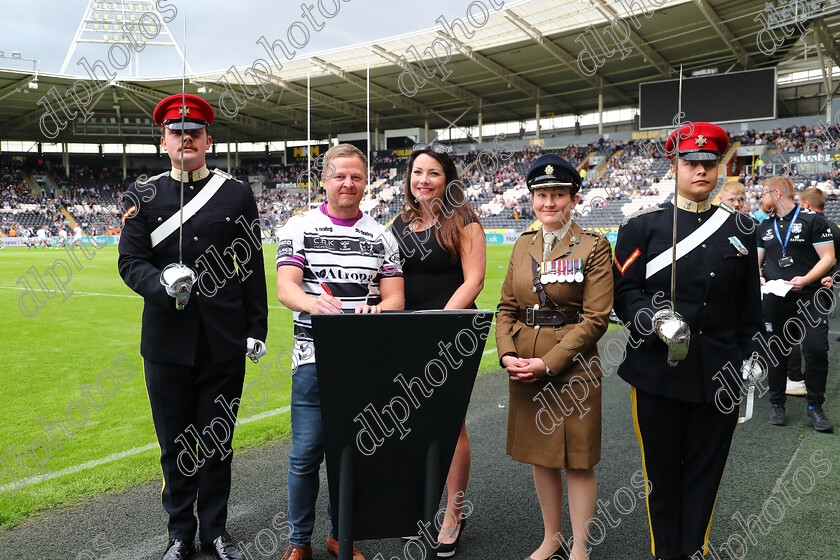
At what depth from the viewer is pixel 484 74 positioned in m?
33.5

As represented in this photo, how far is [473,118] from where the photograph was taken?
43500 mm

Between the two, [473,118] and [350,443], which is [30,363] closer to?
[350,443]

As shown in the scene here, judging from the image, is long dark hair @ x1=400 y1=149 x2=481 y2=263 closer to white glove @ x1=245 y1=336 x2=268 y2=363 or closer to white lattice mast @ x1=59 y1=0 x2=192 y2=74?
white glove @ x1=245 y1=336 x2=268 y2=363

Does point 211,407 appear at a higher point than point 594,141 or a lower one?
lower

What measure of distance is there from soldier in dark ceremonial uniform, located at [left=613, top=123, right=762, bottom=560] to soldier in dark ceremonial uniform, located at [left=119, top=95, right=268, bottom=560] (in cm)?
167

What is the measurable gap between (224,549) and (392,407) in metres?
1.29

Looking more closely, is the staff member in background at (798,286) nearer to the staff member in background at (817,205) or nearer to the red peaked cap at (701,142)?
the staff member in background at (817,205)

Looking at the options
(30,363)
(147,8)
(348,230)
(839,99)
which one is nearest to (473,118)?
(839,99)

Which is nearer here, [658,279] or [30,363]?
[658,279]

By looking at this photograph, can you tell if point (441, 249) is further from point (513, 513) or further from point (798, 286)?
point (798, 286)

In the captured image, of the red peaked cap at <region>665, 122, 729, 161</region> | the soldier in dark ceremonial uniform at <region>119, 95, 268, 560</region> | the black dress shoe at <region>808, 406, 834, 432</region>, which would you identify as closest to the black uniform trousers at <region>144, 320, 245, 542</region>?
the soldier in dark ceremonial uniform at <region>119, 95, 268, 560</region>

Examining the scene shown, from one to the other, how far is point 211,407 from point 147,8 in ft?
177

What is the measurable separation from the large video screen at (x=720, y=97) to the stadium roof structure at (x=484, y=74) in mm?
1194

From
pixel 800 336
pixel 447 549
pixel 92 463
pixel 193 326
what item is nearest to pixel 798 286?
pixel 800 336
